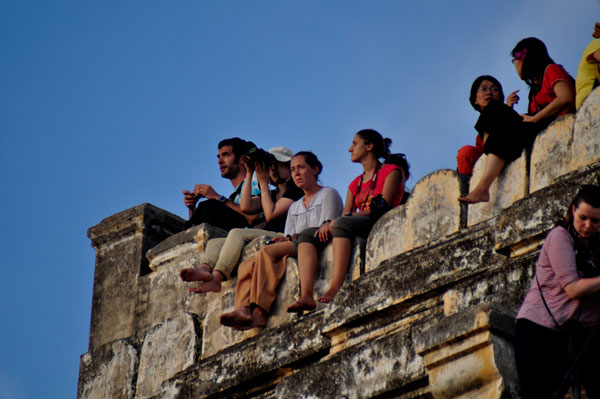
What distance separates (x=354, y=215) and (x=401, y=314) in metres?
1.01

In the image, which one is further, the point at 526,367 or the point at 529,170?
the point at 529,170

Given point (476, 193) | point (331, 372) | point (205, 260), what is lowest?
point (331, 372)

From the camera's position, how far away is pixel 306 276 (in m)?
7.83

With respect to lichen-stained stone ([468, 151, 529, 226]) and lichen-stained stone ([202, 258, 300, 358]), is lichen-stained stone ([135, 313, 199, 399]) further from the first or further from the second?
lichen-stained stone ([468, 151, 529, 226])

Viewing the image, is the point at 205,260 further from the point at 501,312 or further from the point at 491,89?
the point at 501,312

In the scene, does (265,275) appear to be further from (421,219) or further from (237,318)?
(421,219)

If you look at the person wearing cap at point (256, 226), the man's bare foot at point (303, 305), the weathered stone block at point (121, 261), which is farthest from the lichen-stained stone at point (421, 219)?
the weathered stone block at point (121, 261)

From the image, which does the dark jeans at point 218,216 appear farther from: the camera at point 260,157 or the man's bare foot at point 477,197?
the man's bare foot at point 477,197

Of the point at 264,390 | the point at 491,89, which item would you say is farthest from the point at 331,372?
the point at 491,89

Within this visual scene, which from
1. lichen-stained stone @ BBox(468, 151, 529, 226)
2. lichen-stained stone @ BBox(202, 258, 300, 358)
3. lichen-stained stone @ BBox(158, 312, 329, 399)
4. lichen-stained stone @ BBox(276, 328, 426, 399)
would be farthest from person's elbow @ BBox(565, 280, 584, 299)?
lichen-stained stone @ BBox(202, 258, 300, 358)

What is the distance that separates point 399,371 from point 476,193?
44.1 inches

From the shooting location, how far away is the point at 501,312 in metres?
5.92

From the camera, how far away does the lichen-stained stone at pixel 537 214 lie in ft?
21.0

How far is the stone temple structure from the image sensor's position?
19.8 ft
